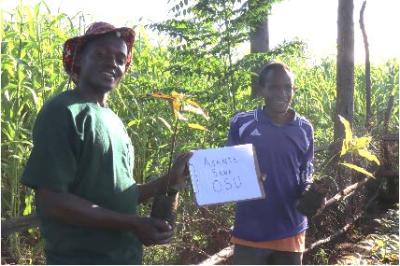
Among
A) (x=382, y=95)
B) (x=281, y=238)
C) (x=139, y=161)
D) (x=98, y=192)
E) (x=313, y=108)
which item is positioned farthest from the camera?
(x=382, y=95)

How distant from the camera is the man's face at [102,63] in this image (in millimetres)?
1618

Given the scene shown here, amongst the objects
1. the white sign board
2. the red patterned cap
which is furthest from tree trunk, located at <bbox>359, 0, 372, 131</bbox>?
the red patterned cap

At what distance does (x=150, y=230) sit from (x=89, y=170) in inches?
9.4

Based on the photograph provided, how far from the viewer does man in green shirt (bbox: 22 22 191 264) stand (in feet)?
4.77

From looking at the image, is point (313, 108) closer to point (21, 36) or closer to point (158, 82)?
point (158, 82)

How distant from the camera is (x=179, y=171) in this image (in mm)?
1896

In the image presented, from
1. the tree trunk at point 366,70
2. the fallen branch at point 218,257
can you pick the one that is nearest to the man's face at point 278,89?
the fallen branch at point 218,257

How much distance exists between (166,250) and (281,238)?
138 centimetres

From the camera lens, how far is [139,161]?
384 centimetres

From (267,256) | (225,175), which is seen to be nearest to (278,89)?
(225,175)

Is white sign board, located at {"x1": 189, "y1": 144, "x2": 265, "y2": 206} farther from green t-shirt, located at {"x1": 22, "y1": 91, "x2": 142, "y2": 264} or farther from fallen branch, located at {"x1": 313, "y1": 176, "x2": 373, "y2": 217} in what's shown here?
fallen branch, located at {"x1": 313, "y1": 176, "x2": 373, "y2": 217}

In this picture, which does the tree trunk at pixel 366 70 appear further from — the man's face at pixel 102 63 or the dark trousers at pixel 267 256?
the man's face at pixel 102 63

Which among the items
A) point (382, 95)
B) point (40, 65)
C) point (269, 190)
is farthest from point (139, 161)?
point (382, 95)

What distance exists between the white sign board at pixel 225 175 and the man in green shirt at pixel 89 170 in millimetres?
351
